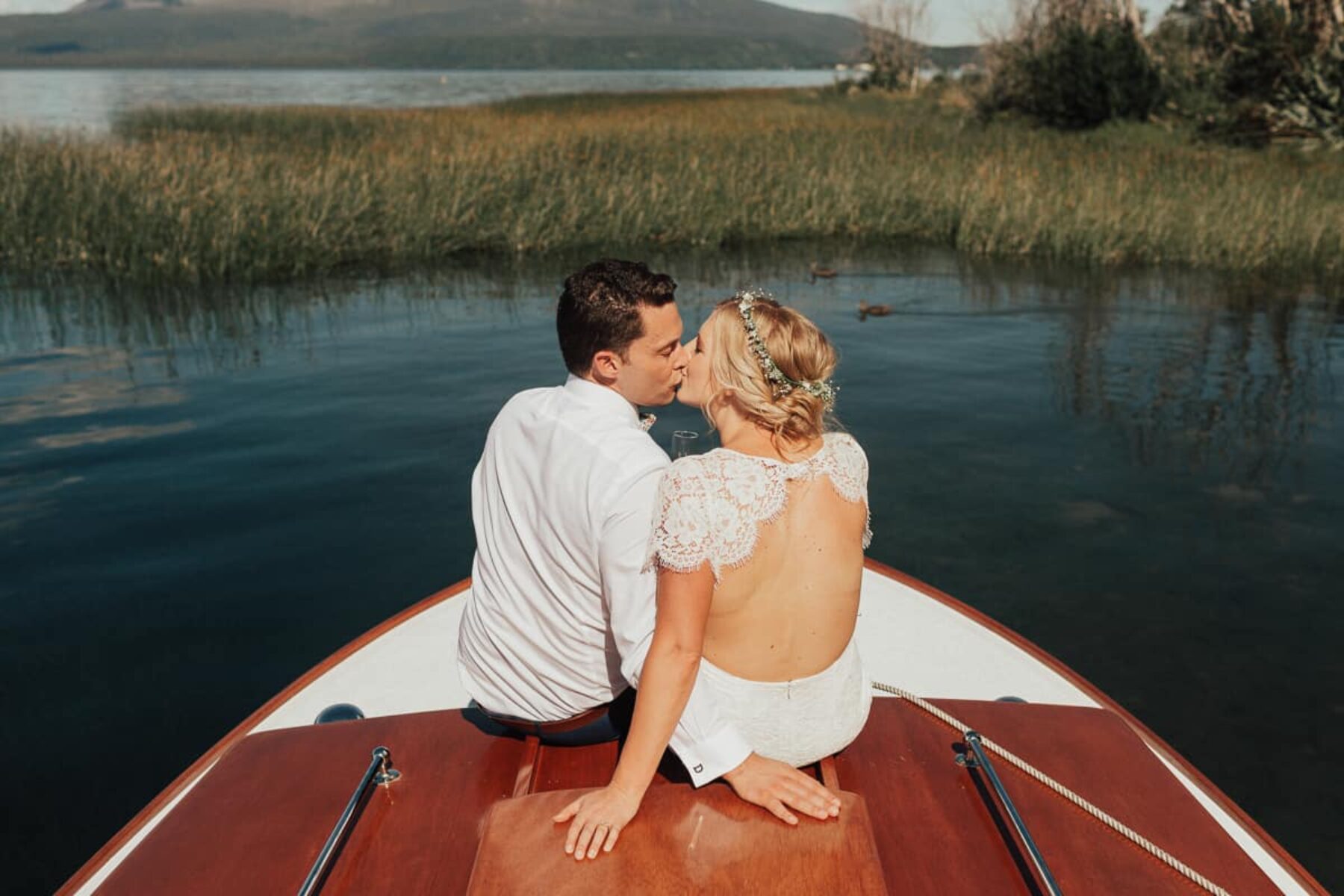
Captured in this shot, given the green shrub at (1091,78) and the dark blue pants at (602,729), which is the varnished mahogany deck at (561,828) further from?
the green shrub at (1091,78)

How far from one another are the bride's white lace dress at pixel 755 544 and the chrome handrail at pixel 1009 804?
355 millimetres

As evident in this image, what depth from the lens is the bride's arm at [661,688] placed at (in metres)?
2.26

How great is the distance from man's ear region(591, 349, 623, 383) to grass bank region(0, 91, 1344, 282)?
1384 cm

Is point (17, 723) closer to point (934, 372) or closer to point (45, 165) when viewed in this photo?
point (934, 372)

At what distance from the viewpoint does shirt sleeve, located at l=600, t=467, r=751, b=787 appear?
94.3 inches

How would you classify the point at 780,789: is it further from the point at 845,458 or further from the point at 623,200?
the point at 623,200

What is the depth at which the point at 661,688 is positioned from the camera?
2314mm

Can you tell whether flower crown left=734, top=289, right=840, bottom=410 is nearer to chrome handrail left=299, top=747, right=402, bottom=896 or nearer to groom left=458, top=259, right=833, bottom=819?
groom left=458, top=259, right=833, bottom=819

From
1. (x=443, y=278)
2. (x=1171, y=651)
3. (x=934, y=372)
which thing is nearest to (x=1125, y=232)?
(x=934, y=372)

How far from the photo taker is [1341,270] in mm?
15305

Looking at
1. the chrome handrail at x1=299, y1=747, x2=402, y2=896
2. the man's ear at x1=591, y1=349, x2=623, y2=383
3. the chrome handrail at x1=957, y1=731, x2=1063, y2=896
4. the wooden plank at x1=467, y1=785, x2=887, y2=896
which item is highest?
the man's ear at x1=591, y1=349, x2=623, y2=383

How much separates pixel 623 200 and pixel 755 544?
1656cm

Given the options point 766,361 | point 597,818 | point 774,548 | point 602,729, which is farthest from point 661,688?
point 766,361

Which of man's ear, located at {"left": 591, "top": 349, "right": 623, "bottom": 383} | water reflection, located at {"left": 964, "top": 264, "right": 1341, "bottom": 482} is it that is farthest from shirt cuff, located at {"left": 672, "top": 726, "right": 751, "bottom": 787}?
water reflection, located at {"left": 964, "top": 264, "right": 1341, "bottom": 482}
